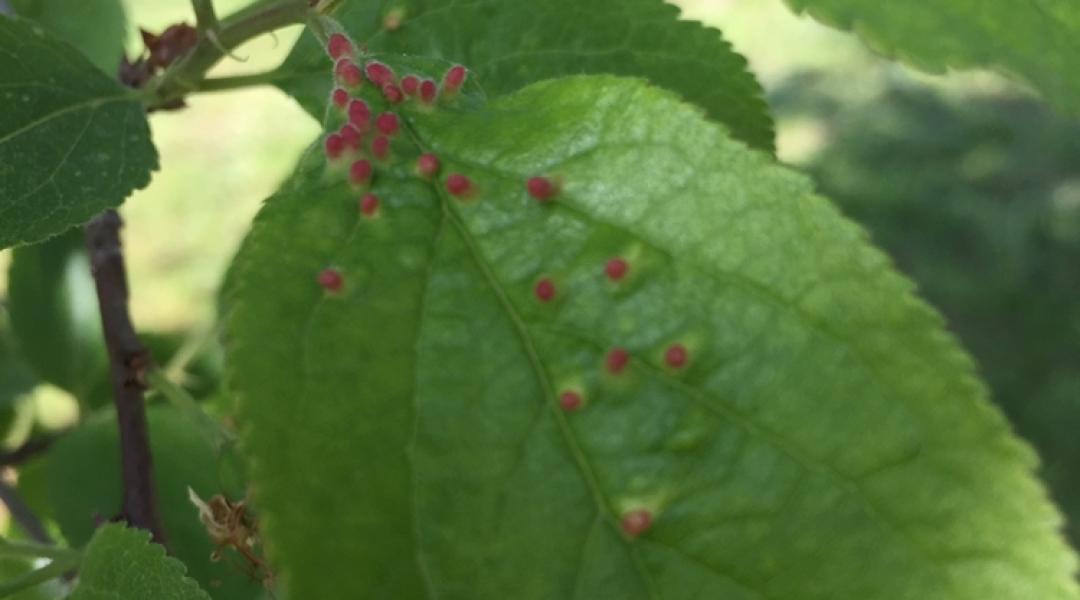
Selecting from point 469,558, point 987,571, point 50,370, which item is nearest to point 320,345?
point 469,558

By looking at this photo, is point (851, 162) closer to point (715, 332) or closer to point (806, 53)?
point (806, 53)

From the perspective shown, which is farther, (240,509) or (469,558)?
(240,509)

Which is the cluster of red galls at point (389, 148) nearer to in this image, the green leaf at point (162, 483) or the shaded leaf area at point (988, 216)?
the green leaf at point (162, 483)

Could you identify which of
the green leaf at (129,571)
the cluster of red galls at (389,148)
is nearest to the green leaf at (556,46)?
the cluster of red galls at (389,148)

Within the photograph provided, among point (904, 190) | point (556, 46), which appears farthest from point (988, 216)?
point (556, 46)

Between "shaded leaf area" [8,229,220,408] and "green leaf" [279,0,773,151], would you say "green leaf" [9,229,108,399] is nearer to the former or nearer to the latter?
"shaded leaf area" [8,229,220,408]

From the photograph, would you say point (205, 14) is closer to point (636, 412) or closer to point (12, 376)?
point (636, 412)
